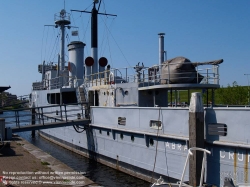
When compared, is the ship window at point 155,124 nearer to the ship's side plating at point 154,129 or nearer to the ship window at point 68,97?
the ship's side plating at point 154,129

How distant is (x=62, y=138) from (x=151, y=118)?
450 inches

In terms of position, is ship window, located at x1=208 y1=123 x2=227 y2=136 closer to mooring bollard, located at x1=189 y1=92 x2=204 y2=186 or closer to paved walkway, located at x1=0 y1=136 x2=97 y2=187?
mooring bollard, located at x1=189 y1=92 x2=204 y2=186

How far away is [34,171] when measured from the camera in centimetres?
1045

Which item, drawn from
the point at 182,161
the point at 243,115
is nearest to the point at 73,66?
the point at 182,161

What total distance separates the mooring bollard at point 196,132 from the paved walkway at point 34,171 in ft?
11.0

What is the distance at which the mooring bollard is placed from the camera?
1005cm

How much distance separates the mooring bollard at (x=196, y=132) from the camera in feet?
33.0

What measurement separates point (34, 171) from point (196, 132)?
567 cm

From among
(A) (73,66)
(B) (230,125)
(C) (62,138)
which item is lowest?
(C) (62,138)

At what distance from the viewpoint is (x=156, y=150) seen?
12125 millimetres

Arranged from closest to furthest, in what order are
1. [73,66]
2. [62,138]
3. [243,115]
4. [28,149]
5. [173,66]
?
[243,115]
[173,66]
[28,149]
[62,138]
[73,66]

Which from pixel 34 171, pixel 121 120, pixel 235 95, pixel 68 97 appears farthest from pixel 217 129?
pixel 235 95

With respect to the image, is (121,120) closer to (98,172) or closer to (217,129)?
(98,172)

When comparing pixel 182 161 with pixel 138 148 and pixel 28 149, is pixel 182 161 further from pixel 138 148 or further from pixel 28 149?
pixel 28 149
